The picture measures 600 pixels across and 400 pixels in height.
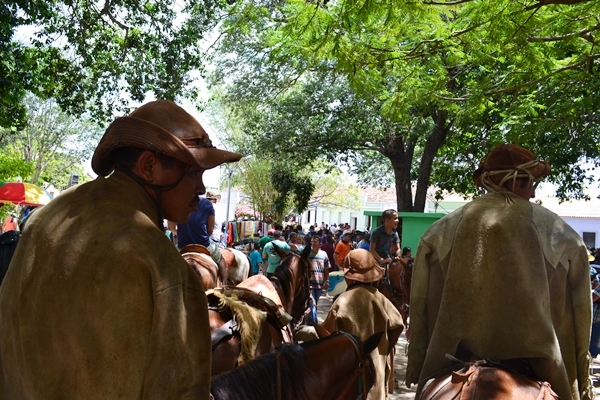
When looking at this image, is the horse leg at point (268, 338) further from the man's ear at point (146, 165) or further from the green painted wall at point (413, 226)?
the green painted wall at point (413, 226)

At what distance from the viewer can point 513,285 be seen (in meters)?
3.56

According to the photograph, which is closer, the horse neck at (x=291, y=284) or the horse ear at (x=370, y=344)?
the horse ear at (x=370, y=344)

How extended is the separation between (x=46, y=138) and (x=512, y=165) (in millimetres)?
36451

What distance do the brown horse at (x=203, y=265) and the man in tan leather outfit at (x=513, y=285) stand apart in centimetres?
257

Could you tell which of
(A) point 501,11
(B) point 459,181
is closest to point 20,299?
(A) point 501,11

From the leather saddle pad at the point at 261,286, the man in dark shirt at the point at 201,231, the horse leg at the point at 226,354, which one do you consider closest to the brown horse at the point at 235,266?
the man in dark shirt at the point at 201,231

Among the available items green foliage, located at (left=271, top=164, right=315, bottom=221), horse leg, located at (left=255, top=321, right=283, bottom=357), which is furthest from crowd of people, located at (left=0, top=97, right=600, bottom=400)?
green foliage, located at (left=271, top=164, right=315, bottom=221)

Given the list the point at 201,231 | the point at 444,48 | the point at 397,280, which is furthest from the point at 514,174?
the point at 397,280

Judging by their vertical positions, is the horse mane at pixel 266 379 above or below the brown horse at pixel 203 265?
below

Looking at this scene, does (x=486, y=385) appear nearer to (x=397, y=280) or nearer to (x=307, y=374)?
(x=307, y=374)

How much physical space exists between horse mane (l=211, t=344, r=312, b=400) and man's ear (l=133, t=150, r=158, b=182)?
3.71 ft

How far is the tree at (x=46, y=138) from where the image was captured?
35.8m

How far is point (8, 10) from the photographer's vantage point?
30.4 ft

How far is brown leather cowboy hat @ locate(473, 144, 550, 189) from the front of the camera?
3.92 m
